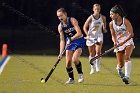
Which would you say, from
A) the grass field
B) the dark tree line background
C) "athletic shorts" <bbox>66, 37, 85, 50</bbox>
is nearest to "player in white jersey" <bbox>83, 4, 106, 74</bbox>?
the grass field

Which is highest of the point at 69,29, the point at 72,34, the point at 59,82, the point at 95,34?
the point at 69,29

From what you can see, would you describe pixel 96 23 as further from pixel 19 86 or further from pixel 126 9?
pixel 126 9

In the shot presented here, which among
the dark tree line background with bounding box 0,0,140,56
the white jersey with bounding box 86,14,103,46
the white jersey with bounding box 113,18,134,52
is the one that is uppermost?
the white jersey with bounding box 113,18,134,52

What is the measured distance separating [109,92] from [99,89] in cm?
53

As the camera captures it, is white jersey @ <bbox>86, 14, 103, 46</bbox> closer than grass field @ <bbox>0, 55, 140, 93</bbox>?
No

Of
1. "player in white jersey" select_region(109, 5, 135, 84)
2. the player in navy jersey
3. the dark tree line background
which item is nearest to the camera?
"player in white jersey" select_region(109, 5, 135, 84)

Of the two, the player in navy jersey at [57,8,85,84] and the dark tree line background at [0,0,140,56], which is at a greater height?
the player in navy jersey at [57,8,85,84]

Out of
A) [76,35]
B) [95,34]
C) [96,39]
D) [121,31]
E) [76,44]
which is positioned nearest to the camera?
[76,35]

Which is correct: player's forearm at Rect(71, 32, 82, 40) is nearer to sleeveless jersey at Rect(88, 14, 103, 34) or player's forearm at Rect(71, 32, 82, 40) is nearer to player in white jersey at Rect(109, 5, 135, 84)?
player in white jersey at Rect(109, 5, 135, 84)

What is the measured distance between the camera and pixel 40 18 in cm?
3434

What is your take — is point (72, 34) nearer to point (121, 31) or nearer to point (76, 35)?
point (76, 35)

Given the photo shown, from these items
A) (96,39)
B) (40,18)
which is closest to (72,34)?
(96,39)

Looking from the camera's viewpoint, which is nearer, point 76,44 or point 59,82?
point 76,44

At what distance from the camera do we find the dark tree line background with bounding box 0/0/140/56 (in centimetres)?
3278
